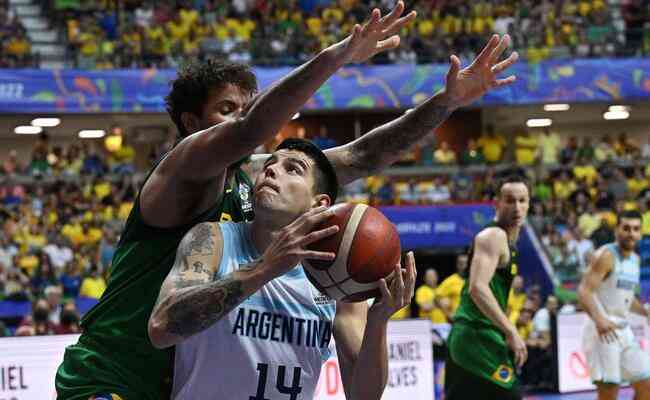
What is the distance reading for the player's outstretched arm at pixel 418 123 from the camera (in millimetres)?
4285

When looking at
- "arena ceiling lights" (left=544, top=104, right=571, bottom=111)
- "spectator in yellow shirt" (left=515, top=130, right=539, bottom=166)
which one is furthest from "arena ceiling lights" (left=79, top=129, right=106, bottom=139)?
"arena ceiling lights" (left=544, top=104, right=571, bottom=111)

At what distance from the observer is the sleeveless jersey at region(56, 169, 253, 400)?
12.7ft

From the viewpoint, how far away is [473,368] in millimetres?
7531

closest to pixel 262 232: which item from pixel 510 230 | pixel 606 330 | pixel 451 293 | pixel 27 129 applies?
pixel 510 230

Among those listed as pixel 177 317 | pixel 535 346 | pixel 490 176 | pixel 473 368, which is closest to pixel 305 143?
pixel 177 317

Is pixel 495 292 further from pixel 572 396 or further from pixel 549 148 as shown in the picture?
pixel 549 148

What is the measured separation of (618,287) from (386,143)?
5244 mm

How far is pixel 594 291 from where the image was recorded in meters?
9.02

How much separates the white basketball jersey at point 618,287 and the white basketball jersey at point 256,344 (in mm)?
5894

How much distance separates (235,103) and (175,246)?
2.09 ft

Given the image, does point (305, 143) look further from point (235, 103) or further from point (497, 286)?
point (497, 286)

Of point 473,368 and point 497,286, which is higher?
point 497,286

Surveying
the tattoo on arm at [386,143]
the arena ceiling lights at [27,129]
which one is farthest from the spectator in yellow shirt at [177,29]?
the tattoo on arm at [386,143]

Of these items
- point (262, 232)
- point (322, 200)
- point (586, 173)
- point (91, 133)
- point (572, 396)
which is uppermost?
point (91, 133)
